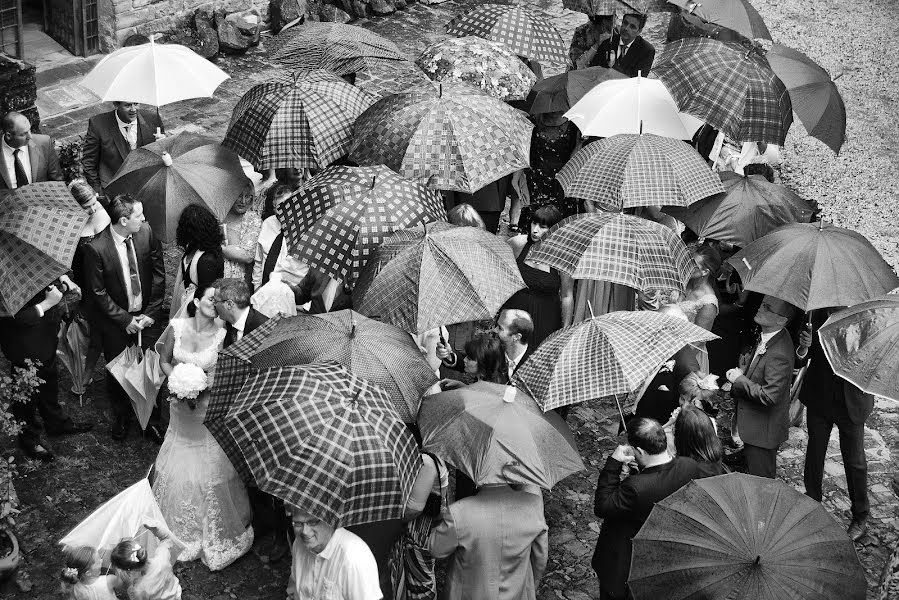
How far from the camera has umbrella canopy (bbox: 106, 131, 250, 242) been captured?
7996 mm

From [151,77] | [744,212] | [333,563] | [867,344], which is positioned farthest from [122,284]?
[867,344]

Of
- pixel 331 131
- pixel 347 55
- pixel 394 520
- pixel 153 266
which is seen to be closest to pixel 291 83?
pixel 331 131

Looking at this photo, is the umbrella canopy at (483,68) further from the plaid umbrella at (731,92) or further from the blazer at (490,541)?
the blazer at (490,541)

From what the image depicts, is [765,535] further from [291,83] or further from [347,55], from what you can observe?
[347,55]

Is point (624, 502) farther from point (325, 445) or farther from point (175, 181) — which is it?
point (175, 181)

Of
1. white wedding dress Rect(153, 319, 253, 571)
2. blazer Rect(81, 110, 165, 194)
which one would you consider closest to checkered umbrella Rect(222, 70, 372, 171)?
blazer Rect(81, 110, 165, 194)

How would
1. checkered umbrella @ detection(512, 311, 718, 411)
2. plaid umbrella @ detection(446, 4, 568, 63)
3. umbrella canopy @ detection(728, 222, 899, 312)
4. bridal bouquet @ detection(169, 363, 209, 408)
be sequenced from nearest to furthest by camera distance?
checkered umbrella @ detection(512, 311, 718, 411) < bridal bouquet @ detection(169, 363, 209, 408) < umbrella canopy @ detection(728, 222, 899, 312) < plaid umbrella @ detection(446, 4, 568, 63)

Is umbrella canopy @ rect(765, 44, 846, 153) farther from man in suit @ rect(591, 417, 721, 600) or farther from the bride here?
the bride

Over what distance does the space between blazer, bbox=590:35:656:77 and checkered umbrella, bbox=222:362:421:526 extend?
6622mm

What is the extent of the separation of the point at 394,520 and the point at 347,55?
5358 mm

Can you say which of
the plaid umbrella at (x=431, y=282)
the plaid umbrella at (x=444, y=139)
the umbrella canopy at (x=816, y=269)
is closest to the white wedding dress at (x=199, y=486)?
the plaid umbrella at (x=431, y=282)

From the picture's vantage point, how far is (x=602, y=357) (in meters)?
6.34

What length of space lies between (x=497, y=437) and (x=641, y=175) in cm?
302

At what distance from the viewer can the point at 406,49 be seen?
1456cm
